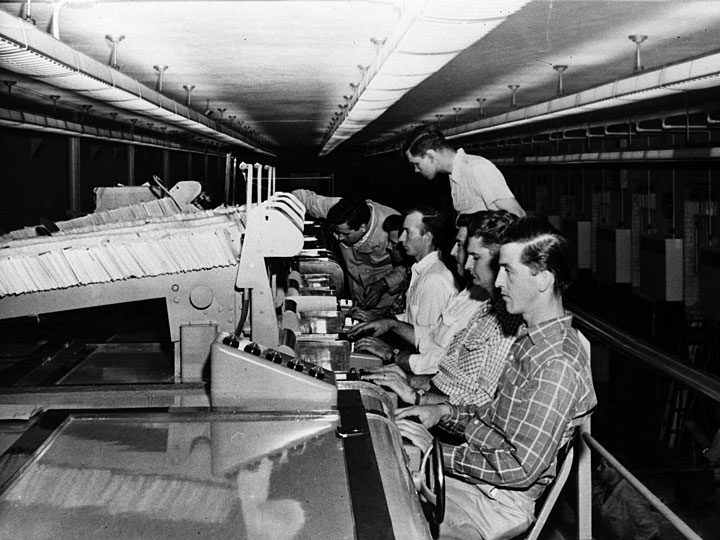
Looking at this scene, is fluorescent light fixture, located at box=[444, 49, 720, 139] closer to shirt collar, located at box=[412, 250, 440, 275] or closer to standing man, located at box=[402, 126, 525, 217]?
standing man, located at box=[402, 126, 525, 217]

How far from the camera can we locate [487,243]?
3209mm

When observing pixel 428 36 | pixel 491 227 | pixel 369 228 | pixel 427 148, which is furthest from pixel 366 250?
pixel 428 36

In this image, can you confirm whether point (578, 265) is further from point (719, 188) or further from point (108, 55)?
point (108, 55)

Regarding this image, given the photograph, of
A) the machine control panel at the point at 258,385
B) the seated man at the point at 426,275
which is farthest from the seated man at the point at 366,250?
the machine control panel at the point at 258,385

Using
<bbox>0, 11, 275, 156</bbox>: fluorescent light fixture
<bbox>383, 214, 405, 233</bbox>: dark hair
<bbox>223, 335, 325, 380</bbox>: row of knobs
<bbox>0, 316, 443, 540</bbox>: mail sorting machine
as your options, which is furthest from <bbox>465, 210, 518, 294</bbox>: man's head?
<bbox>383, 214, 405, 233</bbox>: dark hair

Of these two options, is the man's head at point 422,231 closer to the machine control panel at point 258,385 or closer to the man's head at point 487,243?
the man's head at point 487,243

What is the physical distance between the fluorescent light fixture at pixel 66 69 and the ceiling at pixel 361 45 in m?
0.19

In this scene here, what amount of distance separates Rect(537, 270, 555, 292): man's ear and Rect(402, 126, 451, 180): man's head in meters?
2.05

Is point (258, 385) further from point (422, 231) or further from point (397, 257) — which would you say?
point (397, 257)

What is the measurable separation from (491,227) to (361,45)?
5.47ft

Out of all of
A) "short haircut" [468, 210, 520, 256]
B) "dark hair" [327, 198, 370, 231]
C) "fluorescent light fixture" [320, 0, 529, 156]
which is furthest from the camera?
"dark hair" [327, 198, 370, 231]

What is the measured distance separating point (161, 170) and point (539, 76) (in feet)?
23.3

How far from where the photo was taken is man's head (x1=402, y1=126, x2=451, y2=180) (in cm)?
425

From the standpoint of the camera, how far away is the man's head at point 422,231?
182 inches
